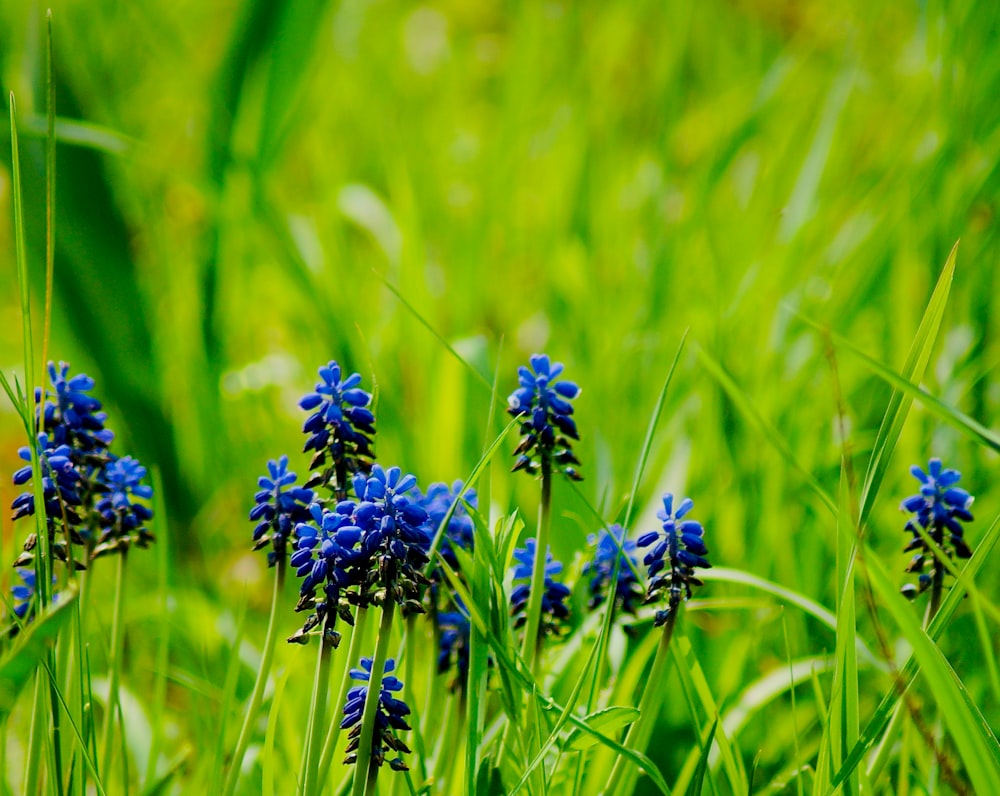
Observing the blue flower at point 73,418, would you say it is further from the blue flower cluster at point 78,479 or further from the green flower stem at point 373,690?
the green flower stem at point 373,690

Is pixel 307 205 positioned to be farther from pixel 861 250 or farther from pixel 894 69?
pixel 894 69

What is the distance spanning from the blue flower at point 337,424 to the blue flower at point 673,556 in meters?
0.52

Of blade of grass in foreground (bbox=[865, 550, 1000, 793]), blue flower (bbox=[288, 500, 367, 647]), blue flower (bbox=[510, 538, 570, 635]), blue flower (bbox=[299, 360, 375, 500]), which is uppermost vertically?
blue flower (bbox=[299, 360, 375, 500])

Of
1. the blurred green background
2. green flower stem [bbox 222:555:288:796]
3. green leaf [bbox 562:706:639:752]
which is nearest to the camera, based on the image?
green leaf [bbox 562:706:639:752]

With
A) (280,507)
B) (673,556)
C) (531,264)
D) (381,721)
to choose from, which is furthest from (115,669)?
(531,264)

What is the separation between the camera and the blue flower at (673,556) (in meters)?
1.63

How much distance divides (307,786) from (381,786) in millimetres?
458

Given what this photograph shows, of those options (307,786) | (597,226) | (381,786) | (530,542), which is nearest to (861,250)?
(597,226)

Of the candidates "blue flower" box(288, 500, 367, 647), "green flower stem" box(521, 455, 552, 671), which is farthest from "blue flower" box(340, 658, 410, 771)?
"green flower stem" box(521, 455, 552, 671)

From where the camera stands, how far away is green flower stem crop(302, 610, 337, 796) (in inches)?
59.9

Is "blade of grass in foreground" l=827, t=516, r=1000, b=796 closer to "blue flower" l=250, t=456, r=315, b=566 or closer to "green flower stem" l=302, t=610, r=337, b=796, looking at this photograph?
"green flower stem" l=302, t=610, r=337, b=796

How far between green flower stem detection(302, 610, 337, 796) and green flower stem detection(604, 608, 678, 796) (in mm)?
518

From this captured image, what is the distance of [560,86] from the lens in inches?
247

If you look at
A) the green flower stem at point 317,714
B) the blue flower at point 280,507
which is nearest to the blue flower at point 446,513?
the blue flower at point 280,507
